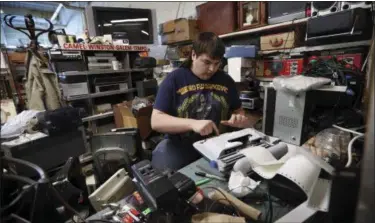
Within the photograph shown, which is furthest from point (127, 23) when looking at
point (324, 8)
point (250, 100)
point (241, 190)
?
point (241, 190)

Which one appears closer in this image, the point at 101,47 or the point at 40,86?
the point at 40,86

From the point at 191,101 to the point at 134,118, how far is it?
1.37 m

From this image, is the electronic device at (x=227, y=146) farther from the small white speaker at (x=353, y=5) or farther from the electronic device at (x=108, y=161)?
the small white speaker at (x=353, y=5)

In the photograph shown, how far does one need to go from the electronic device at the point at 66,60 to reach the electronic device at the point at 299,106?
6.83 feet

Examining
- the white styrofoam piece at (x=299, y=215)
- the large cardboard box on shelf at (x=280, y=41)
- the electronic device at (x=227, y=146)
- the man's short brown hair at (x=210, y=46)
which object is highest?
the large cardboard box on shelf at (x=280, y=41)

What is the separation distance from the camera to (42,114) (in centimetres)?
174

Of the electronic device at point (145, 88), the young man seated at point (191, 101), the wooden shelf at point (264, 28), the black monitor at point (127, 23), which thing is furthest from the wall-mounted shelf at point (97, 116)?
the wooden shelf at point (264, 28)

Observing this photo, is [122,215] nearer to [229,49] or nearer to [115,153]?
[115,153]

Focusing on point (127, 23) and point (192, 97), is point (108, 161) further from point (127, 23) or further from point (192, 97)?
point (127, 23)

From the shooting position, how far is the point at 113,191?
89cm

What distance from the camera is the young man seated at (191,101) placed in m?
1.10

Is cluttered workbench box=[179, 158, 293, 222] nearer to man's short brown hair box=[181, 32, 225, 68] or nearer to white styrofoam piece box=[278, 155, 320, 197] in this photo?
white styrofoam piece box=[278, 155, 320, 197]

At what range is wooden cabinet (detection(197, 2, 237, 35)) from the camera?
2266 millimetres

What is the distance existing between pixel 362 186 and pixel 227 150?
523 mm
